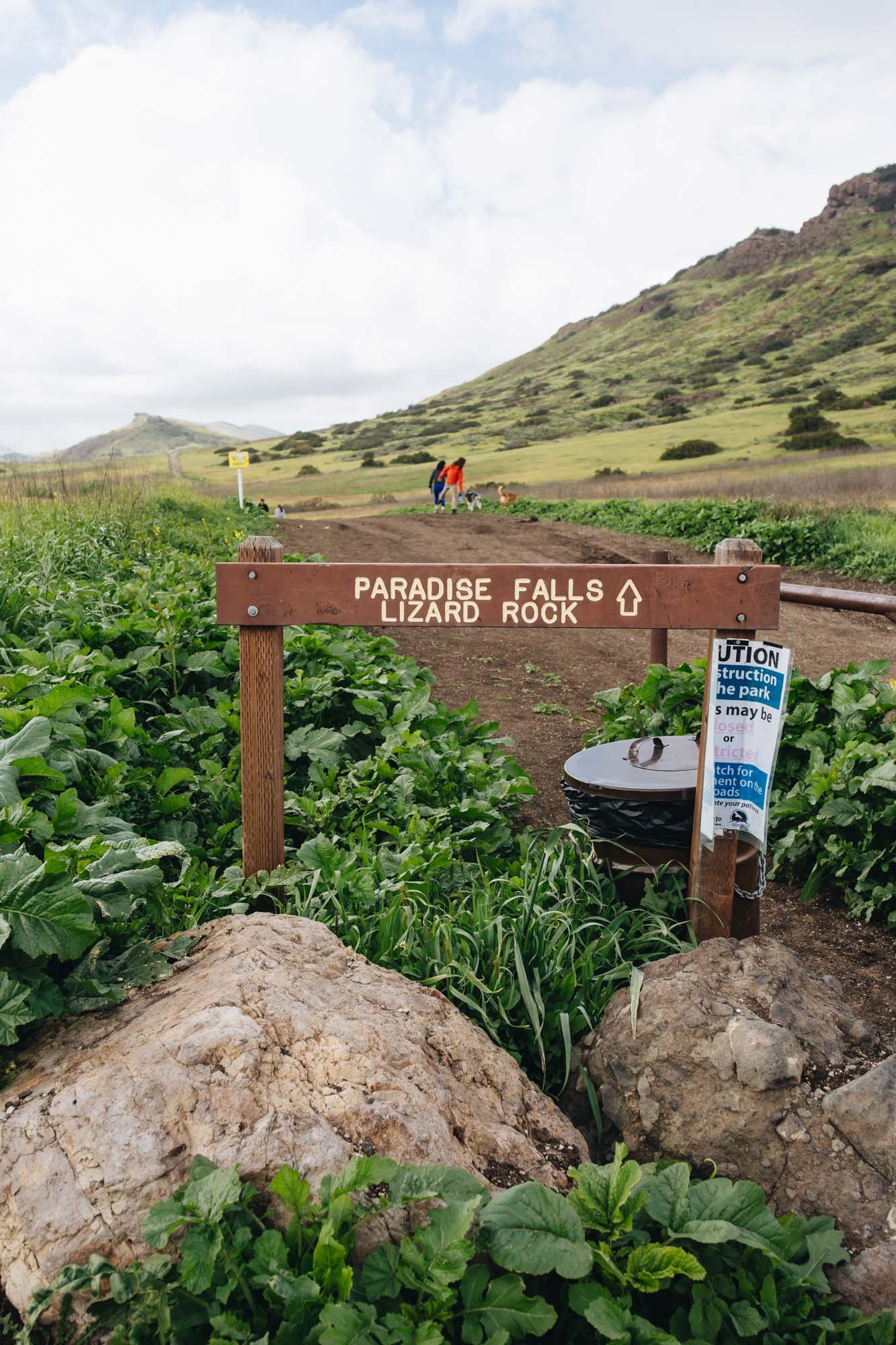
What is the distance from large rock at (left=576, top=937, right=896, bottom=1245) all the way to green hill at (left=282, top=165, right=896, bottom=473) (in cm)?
4124

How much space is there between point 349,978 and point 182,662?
3306 mm

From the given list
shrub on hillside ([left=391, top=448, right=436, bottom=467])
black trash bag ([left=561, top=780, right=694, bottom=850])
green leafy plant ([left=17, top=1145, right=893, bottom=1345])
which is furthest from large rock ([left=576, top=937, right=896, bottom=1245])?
shrub on hillside ([left=391, top=448, right=436, bottom=467])

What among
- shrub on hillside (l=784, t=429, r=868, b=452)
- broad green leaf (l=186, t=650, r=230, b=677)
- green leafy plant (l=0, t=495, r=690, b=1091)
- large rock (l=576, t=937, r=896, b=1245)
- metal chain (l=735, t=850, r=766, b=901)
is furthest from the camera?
shrub on hillside (l=784, t=429, r=868, b=452)

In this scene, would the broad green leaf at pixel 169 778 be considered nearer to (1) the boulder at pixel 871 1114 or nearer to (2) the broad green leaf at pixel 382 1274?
(2) the broad green leaf at pixel 382 1274

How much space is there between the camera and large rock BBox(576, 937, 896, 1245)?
227 cm

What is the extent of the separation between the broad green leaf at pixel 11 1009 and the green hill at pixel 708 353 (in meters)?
42.0

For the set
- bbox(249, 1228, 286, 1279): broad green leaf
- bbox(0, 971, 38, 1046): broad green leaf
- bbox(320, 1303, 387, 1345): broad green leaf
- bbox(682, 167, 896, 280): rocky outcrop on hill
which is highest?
bbox(682, 167, 896, 280): rocky outcrop on hill

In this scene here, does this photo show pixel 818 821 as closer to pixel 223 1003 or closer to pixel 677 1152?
pixel 677 1152

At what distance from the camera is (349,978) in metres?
2.54

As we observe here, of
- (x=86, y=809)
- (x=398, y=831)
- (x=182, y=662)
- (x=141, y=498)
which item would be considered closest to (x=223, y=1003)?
Result: (x=86, y=809)

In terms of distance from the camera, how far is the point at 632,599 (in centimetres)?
316

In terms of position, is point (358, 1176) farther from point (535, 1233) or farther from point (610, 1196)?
point (610, 1196)

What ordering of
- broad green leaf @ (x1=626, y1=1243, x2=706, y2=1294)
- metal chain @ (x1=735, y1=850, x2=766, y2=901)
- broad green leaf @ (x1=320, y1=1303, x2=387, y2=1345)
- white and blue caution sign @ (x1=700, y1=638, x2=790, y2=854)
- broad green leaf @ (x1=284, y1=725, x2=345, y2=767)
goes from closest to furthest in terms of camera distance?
1. broad green leaf @ (x1=320, y1=1303, x2=387, y2=1345)
2. broad green leaf @ (x1=626, y1=1243, x2=706, y2=1294)
3. white and blue caution sign @ (x1=700, y1=638, x2=790, y2=854)
4. metal chain @ (x1=735, y1=850, x2=766, y2=901)
5. broad green leaf @ (x1=284, y1=725, x2=345, y2=767)

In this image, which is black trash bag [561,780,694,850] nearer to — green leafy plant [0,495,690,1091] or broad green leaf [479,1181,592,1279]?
green leafy plant [0,495,690,1091]
